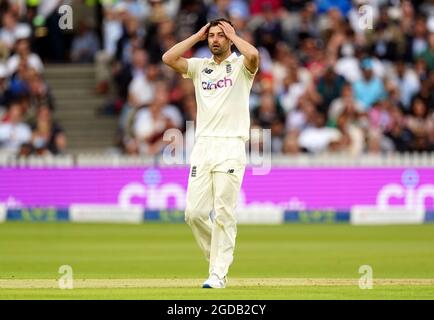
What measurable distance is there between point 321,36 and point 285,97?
1.89 m

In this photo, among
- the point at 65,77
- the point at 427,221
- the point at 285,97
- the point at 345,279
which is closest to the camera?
the point at 345,279

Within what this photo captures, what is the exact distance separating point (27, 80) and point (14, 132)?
4.55ft

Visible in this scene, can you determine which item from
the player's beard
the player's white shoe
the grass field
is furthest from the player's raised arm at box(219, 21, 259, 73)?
the grass field

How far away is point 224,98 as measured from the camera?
11805mm

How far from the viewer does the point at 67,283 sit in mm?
12359

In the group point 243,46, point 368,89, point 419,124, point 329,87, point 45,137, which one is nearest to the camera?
point 243,46

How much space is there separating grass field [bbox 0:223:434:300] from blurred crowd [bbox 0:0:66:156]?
1.81 m

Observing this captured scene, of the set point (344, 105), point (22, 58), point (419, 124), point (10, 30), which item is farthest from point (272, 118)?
point (10, 30)

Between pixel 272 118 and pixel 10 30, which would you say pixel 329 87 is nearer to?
pixel 272 118

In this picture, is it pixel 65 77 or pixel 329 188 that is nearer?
pixel 329 188

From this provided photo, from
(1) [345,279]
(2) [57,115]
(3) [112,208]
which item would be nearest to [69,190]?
(3) [112,208]

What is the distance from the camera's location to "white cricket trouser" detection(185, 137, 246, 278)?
11734 mm

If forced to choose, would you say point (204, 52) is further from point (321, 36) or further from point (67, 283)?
point (67, 283)
